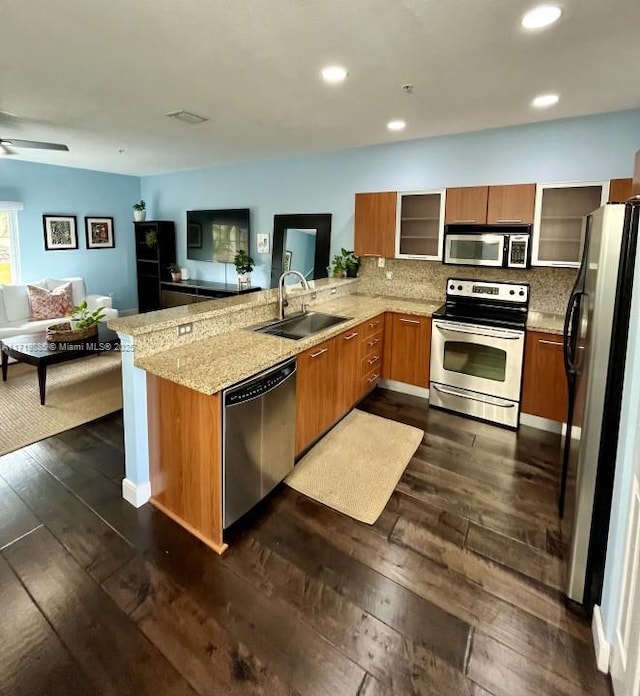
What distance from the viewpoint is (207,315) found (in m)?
2.66

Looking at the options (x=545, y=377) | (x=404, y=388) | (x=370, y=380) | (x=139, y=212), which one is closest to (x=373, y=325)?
(x=370, y=380)

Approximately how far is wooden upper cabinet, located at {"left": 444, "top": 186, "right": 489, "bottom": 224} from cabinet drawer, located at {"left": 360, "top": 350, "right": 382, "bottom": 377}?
1435 mm

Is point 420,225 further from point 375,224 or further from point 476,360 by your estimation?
point 476,360

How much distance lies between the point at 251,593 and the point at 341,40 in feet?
9.19

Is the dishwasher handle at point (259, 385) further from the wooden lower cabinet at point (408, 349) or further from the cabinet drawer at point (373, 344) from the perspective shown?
the wooden lower cabinet at point (408, 349)

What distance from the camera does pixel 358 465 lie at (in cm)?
290

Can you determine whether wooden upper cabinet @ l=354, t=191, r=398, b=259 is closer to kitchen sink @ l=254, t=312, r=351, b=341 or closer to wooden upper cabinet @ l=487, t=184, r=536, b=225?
wooden upper cabinet @ l=487, t=184, r=536, b=225

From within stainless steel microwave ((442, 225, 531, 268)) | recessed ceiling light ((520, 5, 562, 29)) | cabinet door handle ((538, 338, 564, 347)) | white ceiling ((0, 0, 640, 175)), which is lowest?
cabinet door handle ((538, 338, 564, 347))

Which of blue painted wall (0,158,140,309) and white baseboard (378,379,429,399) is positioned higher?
blue painted wall (0,158,140,309)

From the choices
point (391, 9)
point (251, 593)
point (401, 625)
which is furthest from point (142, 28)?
point (401, 625)

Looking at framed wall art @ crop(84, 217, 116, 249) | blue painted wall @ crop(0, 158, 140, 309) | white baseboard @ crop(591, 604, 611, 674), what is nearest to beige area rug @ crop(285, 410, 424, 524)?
white baseboard @ crop(591, 604, 611, 674)

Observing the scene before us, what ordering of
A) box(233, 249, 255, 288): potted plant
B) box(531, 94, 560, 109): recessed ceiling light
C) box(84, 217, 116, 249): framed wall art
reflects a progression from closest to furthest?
box(531, 94, 560, 109): recessed ceiling light, box(233, 249, 255, 288): potted plant, box(84, 217, 116, 249): framed wall art

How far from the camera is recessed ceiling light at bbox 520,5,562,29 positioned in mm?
1841

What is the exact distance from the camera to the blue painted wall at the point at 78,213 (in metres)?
5.84
